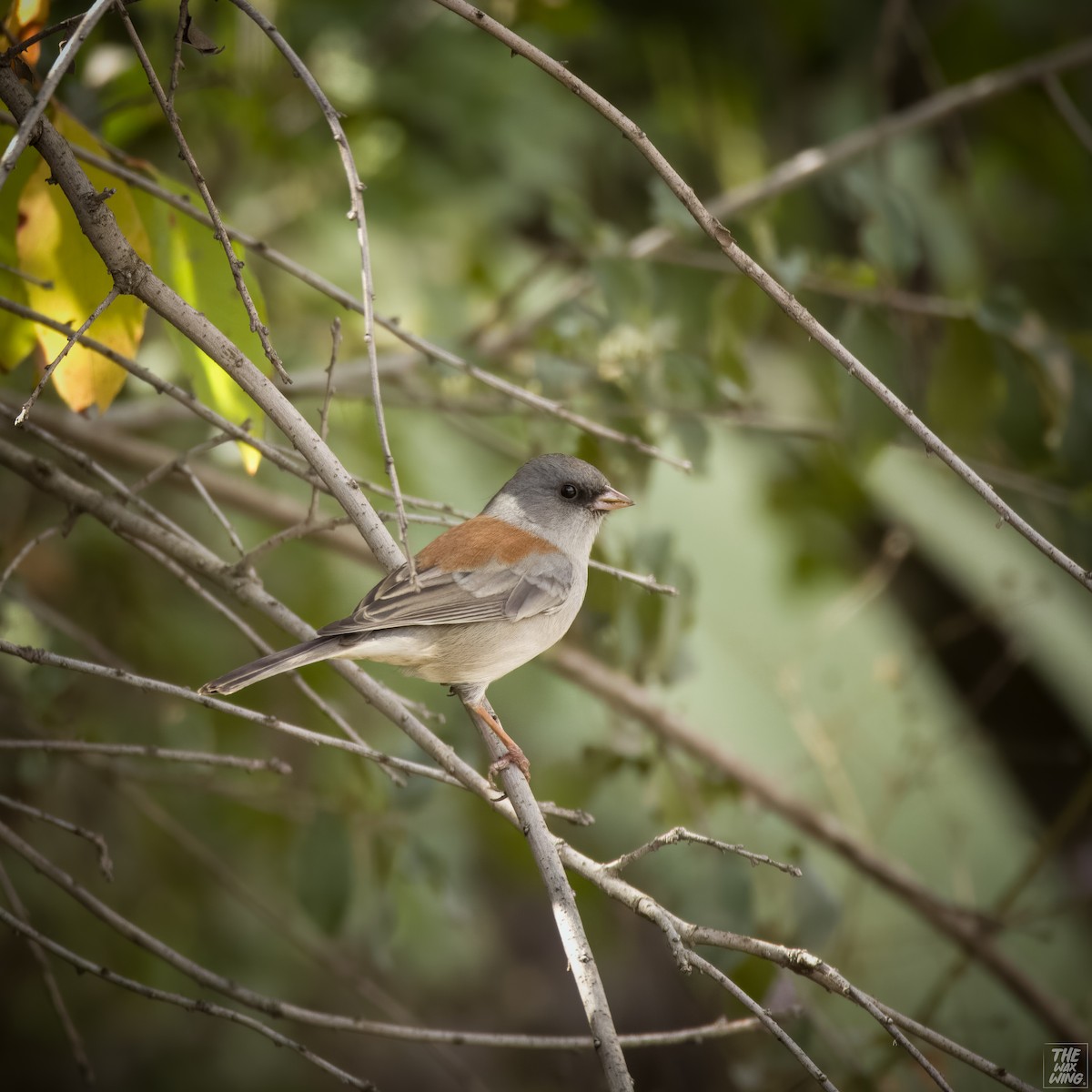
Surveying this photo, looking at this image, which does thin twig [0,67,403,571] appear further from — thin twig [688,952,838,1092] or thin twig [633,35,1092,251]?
thin twig [633,35,1092,251]

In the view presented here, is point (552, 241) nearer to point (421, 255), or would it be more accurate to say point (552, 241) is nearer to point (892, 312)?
point (421, 255)

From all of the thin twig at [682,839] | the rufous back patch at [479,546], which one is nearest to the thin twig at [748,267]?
the thin twig at [682,839]

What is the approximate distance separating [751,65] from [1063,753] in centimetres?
296

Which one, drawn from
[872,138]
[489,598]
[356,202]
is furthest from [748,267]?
[872,138]

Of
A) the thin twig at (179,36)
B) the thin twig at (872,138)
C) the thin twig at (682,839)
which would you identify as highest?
the thin twig at (872,138)

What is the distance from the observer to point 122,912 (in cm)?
395

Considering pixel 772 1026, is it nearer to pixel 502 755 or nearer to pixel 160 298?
pixel 502 755

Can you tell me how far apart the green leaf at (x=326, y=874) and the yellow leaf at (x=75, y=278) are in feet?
4.33

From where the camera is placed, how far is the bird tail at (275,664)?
196 cm

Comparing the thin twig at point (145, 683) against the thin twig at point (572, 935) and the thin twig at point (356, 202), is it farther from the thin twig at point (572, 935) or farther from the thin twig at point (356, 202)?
the thin twig at point (356, 202)

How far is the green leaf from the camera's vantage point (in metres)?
2.76

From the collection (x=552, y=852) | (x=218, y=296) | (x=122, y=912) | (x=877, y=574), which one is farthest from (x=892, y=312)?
(x=122, y=912)

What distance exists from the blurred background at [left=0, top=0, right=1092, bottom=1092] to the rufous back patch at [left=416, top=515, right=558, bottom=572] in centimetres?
36

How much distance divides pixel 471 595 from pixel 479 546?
0.16 m
